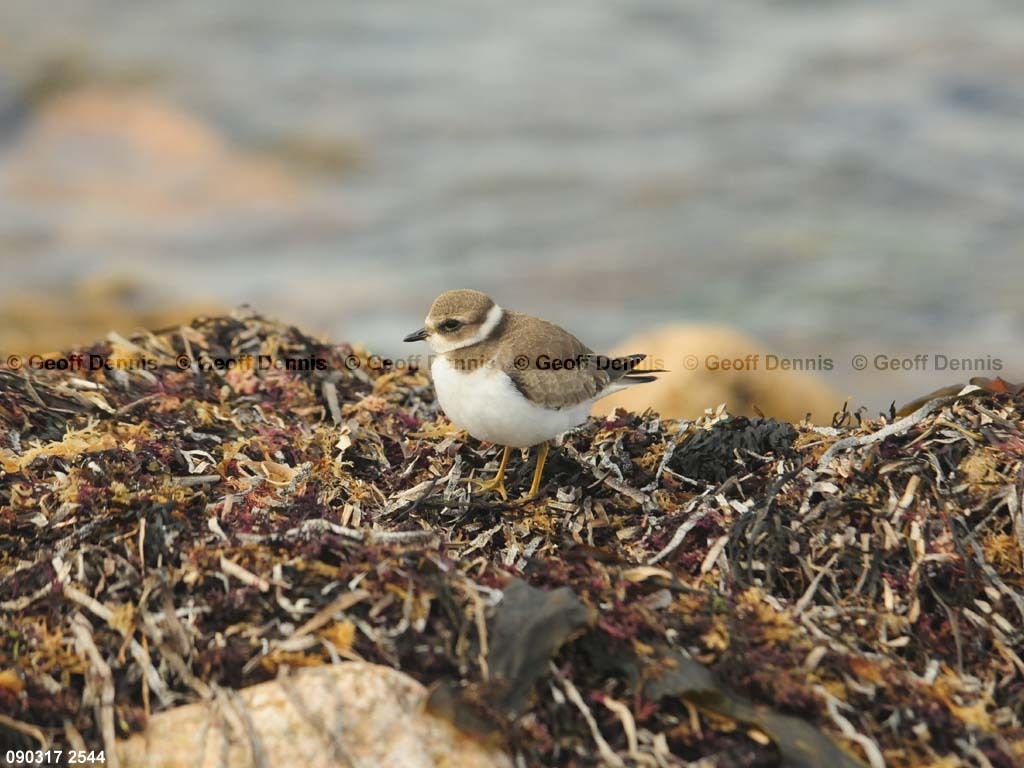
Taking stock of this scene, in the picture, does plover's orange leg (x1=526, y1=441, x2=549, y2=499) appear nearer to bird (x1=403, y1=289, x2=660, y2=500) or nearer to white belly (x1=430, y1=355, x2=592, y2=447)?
bird (x1=403, y1=289, x2=660, y2=500)

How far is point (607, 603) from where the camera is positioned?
3238 mm

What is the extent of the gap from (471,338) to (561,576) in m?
1.66

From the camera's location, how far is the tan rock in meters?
2.64

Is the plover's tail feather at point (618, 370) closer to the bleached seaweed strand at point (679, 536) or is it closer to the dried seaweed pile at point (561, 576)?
the dried seaweed pile at point (561, 576)

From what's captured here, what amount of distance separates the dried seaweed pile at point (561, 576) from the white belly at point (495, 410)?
301 mm

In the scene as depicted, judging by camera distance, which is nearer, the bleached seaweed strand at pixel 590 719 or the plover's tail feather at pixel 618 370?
the bleached seaweed strand at pixel 590 719

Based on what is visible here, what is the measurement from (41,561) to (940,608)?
3394 mm

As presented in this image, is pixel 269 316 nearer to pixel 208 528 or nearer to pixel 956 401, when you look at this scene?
pixel 208 528

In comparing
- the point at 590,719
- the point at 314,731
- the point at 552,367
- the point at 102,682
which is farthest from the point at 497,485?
the point at 102,682

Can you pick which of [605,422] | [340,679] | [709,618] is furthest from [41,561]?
[605,422]

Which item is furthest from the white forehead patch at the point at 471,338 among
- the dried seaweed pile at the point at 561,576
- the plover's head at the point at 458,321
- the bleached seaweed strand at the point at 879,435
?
the bleached seaweed strand at the point at 879,435

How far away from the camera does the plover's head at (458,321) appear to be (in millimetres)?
4684

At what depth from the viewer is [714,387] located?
290 inches

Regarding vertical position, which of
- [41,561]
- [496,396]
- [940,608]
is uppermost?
[496,396]
